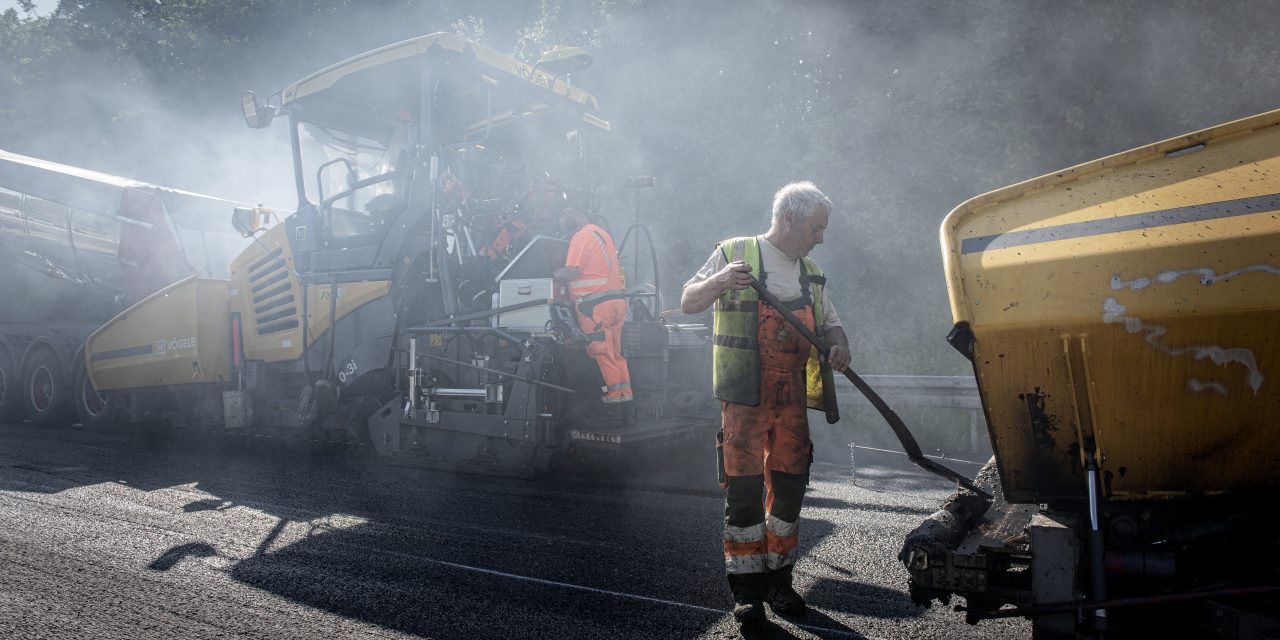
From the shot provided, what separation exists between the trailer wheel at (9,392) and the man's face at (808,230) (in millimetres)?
10563

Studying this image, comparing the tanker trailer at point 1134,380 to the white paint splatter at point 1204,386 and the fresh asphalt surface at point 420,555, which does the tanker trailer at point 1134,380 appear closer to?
the white paint splatter at point 1204,386

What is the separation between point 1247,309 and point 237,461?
707 cm

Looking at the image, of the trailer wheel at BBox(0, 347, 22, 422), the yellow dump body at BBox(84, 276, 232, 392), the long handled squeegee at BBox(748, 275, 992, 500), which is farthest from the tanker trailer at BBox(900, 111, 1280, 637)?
the trailer wheel at BBox(0, 347, 22, 422)

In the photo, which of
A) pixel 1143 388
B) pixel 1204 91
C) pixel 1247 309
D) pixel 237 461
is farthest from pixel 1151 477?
pixel 1204 91

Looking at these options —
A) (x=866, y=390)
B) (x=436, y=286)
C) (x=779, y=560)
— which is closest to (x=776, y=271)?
(x=866, y=390)

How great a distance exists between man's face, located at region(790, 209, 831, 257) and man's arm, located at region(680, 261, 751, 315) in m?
0.30

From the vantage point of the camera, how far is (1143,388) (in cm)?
232

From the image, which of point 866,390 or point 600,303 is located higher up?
point 600,303

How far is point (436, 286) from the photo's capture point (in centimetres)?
682

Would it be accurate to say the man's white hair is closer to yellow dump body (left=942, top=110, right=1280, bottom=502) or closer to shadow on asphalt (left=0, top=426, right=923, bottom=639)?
yellow dump body (left=942, top=110, right=1280, bottom=502)

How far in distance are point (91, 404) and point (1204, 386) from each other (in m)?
10.5

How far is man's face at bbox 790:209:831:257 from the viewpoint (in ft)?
11.2

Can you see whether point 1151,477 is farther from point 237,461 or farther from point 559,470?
point 237,461

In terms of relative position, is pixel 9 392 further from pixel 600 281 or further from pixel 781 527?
pixel 781 527
